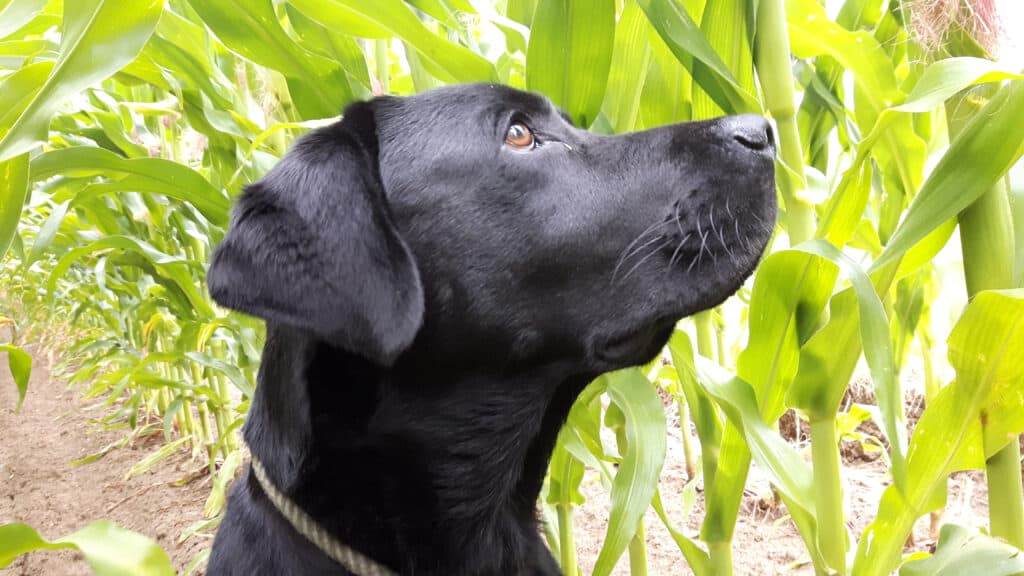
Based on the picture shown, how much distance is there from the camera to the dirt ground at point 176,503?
2.03 meters

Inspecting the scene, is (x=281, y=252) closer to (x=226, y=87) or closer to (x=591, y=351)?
(x=591, y=351)

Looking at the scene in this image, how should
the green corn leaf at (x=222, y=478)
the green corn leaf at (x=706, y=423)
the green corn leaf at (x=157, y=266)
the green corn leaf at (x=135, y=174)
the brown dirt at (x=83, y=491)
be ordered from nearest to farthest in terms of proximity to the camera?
the green corn leaf at (x=706, y=423) < the green corn leaf at (x=135, y=174) < the green corn leaf at (x=157, y=266) < the green corn leaf at (x=222, y=478) < the brown dirt at (x=83, y=491)

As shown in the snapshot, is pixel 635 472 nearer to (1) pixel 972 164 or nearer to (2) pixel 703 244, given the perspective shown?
(2) pixel 703 244

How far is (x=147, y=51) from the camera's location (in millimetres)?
1359

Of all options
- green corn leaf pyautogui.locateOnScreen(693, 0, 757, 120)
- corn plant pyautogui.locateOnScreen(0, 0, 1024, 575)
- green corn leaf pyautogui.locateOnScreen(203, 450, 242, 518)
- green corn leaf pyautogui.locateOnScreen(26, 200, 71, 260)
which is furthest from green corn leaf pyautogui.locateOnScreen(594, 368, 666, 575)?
green corn leaf pyautogui.locateOnScreen(203, 450, 242, 518)

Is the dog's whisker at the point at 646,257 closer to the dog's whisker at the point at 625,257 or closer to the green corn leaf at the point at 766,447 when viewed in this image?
the dog's whisker at the point at 625,257

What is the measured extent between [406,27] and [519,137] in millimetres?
220

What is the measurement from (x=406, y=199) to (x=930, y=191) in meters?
0.66

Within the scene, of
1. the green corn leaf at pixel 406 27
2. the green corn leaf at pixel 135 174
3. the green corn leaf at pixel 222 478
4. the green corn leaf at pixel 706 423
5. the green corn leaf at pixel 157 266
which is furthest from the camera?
the green corn leaf at pixel 222 478

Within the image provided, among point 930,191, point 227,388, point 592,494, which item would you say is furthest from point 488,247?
point 227,388

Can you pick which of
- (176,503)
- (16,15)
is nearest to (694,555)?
(16,15)

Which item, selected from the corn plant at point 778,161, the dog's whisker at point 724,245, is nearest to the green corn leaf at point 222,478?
the corn plant at point 778,161

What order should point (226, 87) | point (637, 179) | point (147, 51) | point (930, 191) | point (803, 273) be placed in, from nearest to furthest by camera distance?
point (930, 191) < point (803, 273) < point (637, 179) < point (147, 51) < point (226, 87)

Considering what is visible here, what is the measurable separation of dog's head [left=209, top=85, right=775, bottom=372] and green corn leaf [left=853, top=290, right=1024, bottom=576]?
28cm
